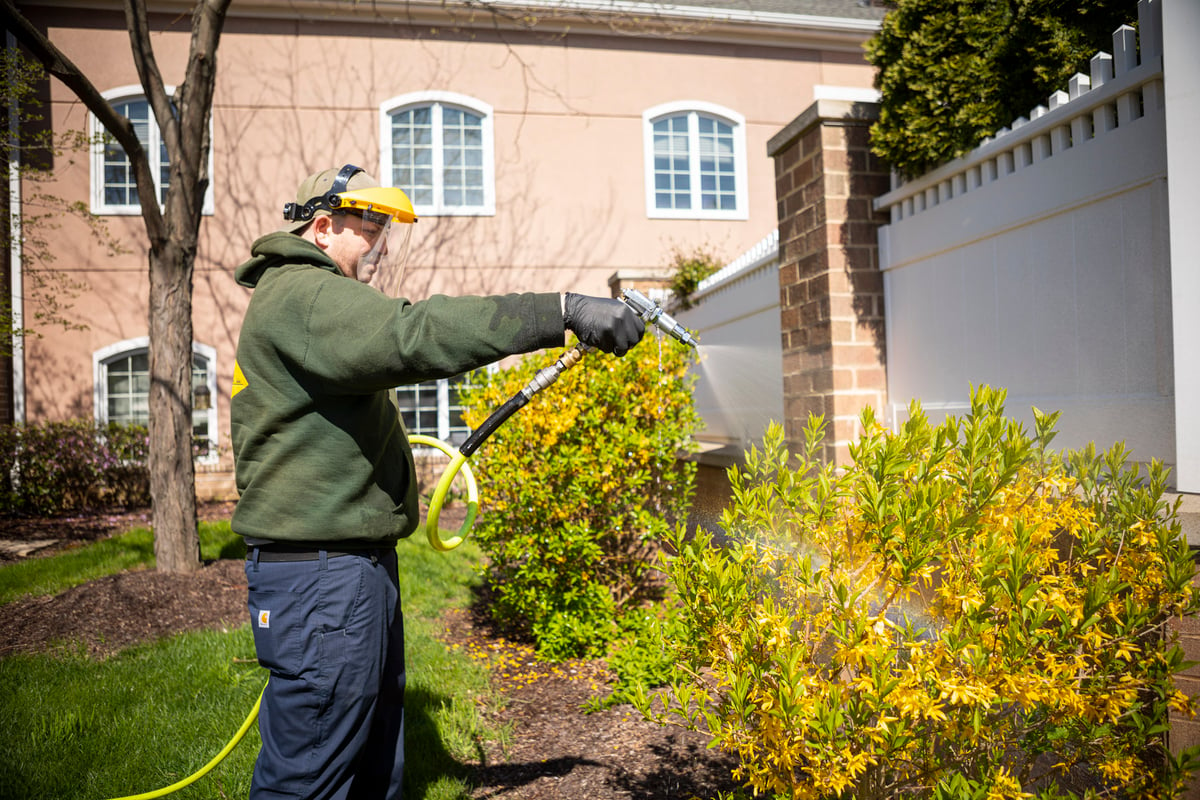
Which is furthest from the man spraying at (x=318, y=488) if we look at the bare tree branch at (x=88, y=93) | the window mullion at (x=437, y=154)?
the window mullion at (x=437, y=154)

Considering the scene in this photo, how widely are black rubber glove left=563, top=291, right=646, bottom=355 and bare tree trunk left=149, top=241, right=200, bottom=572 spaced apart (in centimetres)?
480

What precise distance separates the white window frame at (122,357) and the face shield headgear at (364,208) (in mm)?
9541

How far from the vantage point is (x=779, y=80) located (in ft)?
40.8

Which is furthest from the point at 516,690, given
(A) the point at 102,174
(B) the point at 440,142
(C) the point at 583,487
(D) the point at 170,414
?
(A) the point at 102,174

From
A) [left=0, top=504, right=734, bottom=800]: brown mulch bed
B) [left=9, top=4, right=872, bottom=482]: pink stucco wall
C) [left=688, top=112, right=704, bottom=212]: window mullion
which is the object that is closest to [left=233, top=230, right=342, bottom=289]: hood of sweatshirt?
[left=0, top=504, right=734, bottom=800]: brown mulch bed

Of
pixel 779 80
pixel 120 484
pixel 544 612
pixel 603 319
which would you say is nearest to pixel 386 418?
pixel 603 319

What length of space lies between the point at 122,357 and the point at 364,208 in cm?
1041

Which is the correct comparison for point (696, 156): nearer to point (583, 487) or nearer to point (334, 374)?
point (583, 487)

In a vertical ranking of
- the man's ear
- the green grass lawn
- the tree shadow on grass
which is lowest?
the tree shadow on grass

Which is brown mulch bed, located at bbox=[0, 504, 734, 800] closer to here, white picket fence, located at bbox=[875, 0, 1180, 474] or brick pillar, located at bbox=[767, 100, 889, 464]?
brick pillar, located at bbox=[767, 100, 889, 464]

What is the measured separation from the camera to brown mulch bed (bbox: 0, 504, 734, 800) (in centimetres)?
322

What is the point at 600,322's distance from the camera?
2029mm

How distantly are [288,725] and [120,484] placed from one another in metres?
9.45

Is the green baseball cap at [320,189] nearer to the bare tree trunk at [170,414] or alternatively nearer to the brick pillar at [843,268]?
the brick pillar at [843,268]
